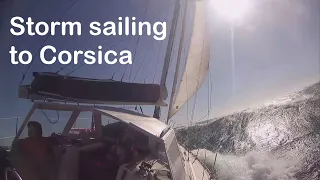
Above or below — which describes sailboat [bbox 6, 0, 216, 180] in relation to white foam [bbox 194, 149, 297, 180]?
above

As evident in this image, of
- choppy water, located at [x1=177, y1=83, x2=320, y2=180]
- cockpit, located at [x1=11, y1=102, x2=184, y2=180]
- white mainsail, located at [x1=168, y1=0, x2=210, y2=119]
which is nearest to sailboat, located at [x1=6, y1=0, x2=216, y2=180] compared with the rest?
cockpit, located at [x1=11, y1=102, x2=184, y2=180]

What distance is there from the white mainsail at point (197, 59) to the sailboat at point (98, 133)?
0.62 meters

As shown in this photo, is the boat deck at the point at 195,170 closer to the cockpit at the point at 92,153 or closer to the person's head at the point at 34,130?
the cockpit at the point at 92,153

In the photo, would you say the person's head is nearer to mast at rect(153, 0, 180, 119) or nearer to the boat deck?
the boat deck

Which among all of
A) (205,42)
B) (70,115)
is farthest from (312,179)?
(70,115)

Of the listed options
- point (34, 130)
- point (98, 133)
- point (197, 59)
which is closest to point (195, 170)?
point (98, 133)

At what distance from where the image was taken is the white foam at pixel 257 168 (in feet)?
8.75

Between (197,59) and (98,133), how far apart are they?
1.29 meters

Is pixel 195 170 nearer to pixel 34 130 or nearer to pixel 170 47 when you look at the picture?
pixel 170 47

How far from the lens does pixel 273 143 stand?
107 inches

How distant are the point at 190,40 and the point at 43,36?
1159 mm

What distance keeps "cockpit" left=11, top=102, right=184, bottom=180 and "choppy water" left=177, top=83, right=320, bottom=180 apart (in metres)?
1.25

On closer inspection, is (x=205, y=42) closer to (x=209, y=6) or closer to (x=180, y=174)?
(x=209, y=6)

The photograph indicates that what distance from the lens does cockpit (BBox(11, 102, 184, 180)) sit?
1.19 meters
